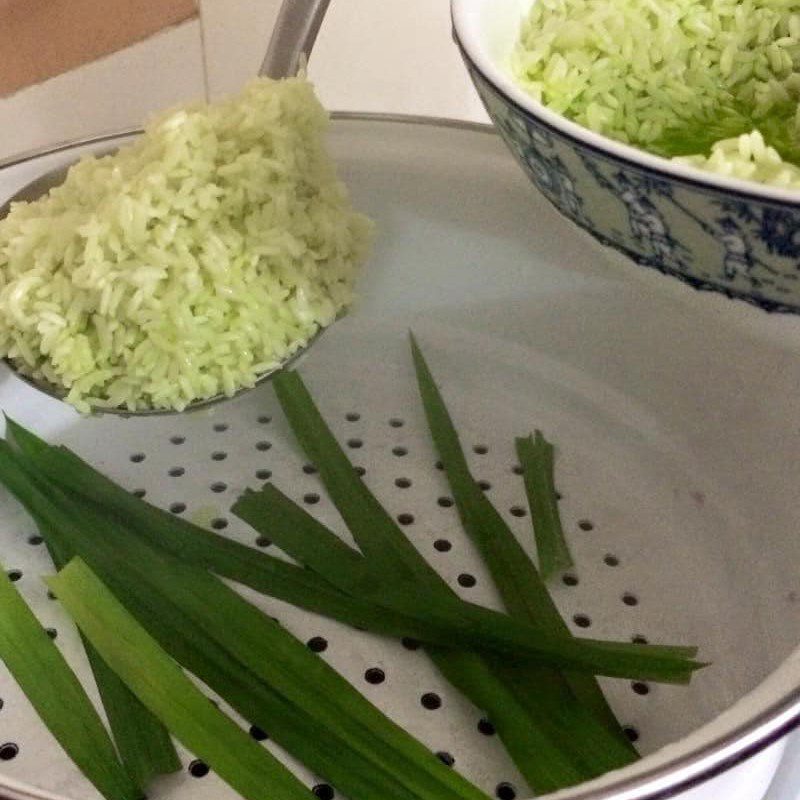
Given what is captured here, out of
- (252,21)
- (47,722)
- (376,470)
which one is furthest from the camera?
(252,21)

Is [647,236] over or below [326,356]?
over

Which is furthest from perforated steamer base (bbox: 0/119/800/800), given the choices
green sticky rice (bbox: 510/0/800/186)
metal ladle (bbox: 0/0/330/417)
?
green sticky rice (bbox: 510/0/800/186)

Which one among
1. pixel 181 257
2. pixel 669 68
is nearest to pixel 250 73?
pixel 181 257

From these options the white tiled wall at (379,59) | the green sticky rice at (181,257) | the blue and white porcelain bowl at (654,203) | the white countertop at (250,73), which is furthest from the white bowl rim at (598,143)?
the white tiled wall at (379,59)

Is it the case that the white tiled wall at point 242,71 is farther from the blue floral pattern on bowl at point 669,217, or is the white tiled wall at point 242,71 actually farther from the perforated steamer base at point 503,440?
the blue floral pattern on bowl at point 669,217

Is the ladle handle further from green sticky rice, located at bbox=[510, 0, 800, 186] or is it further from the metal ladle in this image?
green sticky rice, located at bbox=[510, 0, 800, 186]

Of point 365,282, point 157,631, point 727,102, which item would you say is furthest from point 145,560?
point 727,102

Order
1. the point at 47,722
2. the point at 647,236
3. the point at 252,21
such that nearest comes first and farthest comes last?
the point at 647,236, the point at 47,722, the point at 252,21

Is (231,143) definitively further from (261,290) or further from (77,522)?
(77,522)
